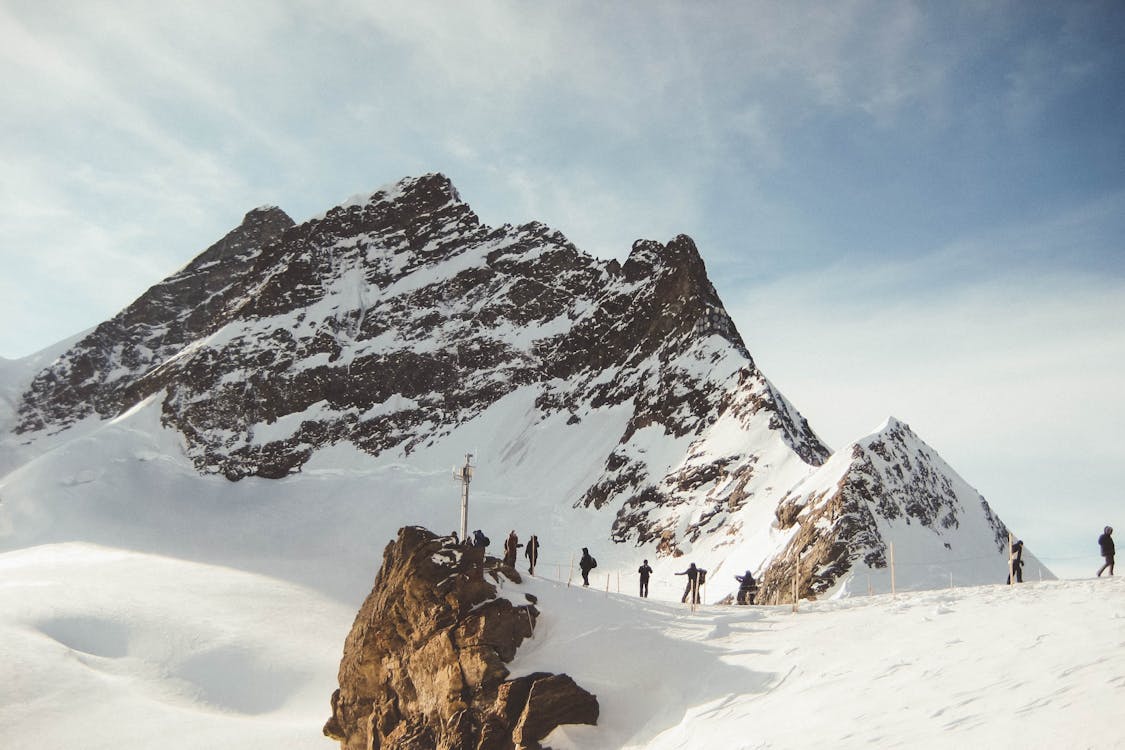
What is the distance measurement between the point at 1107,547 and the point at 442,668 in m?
16.3

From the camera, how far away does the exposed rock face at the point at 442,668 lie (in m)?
17.3

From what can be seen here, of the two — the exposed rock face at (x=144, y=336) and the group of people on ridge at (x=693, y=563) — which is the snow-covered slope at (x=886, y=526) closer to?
the group of people on ridge at (x=693, y=563)

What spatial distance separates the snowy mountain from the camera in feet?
132

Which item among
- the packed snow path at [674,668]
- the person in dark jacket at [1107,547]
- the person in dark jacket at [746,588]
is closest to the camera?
the packed snow path at [674,668]

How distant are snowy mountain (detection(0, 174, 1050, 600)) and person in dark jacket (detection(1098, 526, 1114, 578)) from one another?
10.6 meters

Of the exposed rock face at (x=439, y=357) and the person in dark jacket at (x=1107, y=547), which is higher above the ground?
the exposed rock face at (x=439, y=357)

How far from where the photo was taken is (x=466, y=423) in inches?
3376

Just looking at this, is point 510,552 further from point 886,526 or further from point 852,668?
point 886,526

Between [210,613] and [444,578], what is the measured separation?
24.5 meters

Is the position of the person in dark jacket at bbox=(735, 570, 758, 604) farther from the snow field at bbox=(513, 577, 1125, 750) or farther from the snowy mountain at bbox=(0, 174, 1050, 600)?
the snow field at bbox=(513, 577, 1125, 750)

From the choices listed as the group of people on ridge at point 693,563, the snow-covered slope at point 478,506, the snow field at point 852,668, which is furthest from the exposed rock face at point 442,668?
the group of people on ridge at point 693,563

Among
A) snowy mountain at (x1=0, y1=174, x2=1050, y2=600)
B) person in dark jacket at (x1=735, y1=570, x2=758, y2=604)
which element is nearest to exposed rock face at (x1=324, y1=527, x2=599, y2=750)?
person in dark jacket at (x1=735, y1=570, x2=758, y2=604)

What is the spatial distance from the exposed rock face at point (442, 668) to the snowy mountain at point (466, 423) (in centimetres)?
1523

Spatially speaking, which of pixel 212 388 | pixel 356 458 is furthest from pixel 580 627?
pixel 212 388
